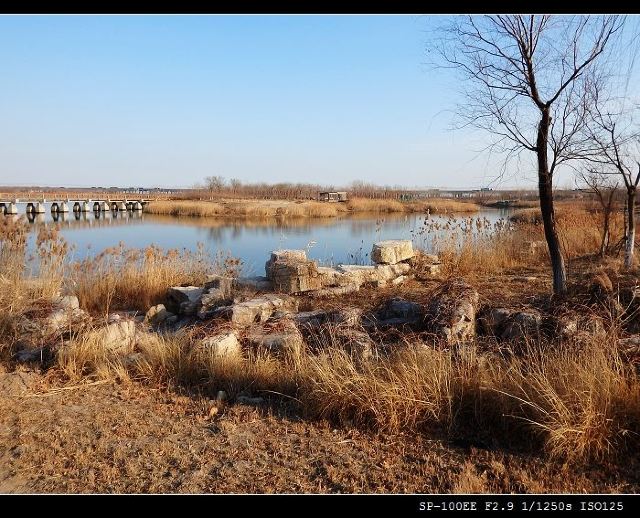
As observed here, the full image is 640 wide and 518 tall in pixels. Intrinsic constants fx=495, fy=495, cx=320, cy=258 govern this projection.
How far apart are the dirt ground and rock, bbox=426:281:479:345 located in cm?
177

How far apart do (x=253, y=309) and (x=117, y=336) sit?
178 cm

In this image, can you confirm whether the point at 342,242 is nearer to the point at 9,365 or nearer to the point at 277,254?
the point at 277,254

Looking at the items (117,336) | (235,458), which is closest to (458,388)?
(235,458)

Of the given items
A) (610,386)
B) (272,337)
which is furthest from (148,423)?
(610,386)

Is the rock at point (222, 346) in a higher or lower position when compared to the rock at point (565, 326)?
lower

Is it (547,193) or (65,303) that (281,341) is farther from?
(547,193)

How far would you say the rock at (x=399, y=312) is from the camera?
597 centimetres

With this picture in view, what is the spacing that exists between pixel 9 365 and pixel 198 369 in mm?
2088

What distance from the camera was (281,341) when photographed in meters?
5.22

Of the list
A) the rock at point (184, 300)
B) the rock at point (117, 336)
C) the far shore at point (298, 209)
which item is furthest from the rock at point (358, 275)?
the far shore at point (298, 209)

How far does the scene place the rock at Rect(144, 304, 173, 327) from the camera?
7.27m

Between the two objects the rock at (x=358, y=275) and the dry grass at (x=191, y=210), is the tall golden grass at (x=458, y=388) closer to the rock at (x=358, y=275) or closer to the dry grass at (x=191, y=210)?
the rock at (x=358, y=275)

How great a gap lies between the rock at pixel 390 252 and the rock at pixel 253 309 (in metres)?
3.29

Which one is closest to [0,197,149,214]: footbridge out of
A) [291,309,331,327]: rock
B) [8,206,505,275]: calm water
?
[8,206,505,275]: calm water
